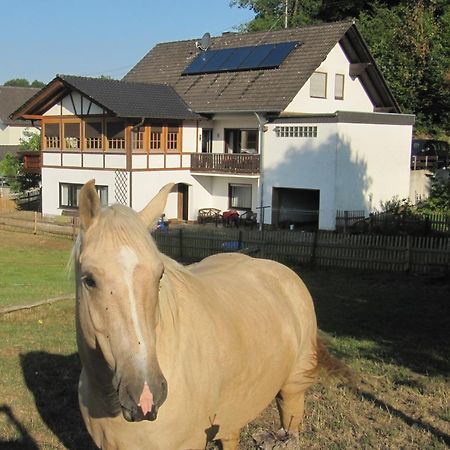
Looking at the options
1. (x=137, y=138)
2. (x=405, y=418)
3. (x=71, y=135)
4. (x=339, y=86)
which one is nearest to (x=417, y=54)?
(x=339, y=86)

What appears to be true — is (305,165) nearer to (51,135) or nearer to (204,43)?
(204,43)

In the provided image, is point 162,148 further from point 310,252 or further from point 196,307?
point 196,307

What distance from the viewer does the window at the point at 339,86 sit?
99.7 ft

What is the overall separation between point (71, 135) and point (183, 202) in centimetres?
678

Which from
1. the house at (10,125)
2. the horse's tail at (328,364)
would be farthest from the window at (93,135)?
the house at (10,125)

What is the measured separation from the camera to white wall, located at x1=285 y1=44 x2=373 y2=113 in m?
28.8

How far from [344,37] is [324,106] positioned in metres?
3.46

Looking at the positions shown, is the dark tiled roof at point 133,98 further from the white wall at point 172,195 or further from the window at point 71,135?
the white wall at point 172,195

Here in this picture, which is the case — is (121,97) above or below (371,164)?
above

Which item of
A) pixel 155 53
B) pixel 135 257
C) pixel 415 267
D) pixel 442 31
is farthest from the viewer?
pixel 442 31

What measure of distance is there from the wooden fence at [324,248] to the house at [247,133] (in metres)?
6.71

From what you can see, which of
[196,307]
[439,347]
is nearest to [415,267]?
[439,347]

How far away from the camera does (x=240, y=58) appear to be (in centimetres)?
3158

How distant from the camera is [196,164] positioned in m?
30.4
